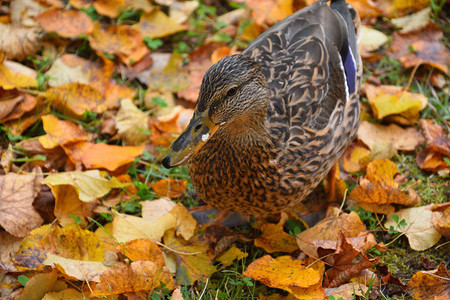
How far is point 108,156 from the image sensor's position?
3.40 m

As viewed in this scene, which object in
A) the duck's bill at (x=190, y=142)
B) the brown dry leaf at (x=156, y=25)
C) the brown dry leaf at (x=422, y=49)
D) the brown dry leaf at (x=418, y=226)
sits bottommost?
the brown dry leaf at (x=418, y=226)

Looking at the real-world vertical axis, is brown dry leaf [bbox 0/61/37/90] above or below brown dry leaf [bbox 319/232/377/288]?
above

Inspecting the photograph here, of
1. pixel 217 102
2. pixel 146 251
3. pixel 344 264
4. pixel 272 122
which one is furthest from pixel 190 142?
pixel 344 264

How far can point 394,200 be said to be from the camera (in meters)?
3.11

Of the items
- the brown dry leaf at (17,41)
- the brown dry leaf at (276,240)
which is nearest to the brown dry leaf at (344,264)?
the brown dry leaf at (276,240)

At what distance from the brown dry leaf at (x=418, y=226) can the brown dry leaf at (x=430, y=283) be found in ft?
0.89

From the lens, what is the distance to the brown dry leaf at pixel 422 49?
409cm

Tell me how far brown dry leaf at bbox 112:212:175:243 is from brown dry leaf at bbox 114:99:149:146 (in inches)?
28.5

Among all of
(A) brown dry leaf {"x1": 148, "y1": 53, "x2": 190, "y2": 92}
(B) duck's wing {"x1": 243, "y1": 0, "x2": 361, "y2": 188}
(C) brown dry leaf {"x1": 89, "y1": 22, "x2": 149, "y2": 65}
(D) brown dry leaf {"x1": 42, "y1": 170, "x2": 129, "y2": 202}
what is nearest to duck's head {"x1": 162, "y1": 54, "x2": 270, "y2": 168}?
(B) duck's wing {"x1": 243, "y1": 0, "x2": 361, "y2": 188}

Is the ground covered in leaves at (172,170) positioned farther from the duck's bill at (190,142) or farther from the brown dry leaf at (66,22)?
the duck's bill at (190,142)

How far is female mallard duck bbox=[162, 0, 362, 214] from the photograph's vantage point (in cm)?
245

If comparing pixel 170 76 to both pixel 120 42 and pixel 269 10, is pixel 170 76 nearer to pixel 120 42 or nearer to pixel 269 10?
pixel 120 42

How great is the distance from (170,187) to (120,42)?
1392mm

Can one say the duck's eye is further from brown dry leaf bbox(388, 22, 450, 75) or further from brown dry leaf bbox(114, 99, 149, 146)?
brown dry leaf bbox(388, 22, 450, 75)
